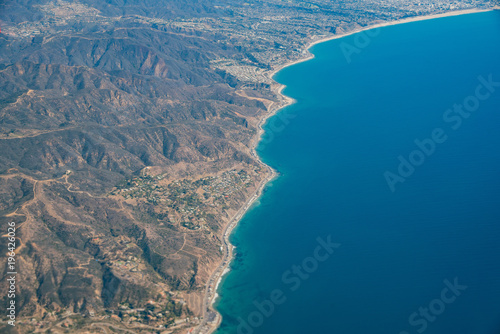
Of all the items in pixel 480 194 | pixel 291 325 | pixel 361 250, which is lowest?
pixel 291 325

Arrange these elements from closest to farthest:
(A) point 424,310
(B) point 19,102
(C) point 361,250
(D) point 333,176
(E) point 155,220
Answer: (A) point 424,310, (C) point 361,250, (E) point 155,220, (D) point 333,176, (B) point 19,102

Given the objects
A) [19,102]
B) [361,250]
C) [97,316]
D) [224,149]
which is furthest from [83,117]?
[361,250]

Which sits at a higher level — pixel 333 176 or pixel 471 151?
pixel 471 151

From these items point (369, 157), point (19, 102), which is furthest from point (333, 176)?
point (19, 102)

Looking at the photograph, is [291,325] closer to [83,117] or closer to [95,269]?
[95,269]

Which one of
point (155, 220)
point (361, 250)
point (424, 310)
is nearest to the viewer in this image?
point (424, 310)

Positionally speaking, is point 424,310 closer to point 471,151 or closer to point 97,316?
point 97,316

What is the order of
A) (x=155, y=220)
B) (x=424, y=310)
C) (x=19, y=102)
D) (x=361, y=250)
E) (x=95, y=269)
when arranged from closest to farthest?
(x=424, y=310)
(x=95, y=269)
(x=361, y=250)
(x=155, y=220)
(x=19, y=102)

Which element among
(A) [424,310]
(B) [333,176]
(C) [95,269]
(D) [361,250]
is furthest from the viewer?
(B) [333,176]

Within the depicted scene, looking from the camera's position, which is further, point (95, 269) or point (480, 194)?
point (480, 194)
